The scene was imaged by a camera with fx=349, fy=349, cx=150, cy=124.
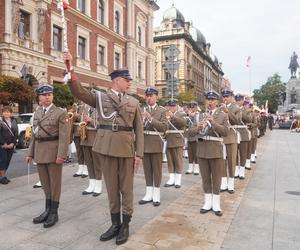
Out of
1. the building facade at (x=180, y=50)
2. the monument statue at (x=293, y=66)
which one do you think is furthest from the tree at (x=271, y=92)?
the monument statue at (x=293, y=66)

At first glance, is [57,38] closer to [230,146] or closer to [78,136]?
[78,136]

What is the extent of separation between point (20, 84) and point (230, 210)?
14.4 meters

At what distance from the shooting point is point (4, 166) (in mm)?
7906

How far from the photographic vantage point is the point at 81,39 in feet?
101

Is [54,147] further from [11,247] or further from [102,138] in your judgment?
[11,247]

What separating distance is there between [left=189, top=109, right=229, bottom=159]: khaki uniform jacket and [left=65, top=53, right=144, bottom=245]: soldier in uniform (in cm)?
149

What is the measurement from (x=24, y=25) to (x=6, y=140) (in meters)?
18.3

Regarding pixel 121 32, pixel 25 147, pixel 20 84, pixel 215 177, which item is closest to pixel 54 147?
pixel 215 177

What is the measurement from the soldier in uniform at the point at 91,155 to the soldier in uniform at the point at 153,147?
1.10 meters

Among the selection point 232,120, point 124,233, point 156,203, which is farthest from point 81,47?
point 124,233

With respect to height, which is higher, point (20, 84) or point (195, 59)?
point (195, 59)

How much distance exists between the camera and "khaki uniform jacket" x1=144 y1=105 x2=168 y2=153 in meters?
6.27

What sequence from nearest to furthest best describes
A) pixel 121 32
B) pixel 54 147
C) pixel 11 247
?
pixel 11 247 → pixel 54 147 → pixel 121 32

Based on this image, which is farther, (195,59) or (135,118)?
(195,59)
